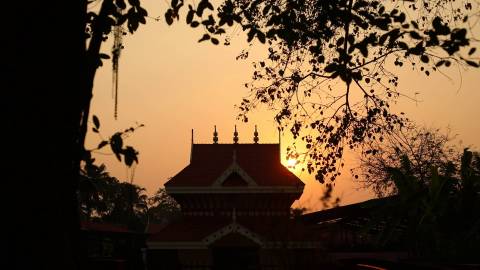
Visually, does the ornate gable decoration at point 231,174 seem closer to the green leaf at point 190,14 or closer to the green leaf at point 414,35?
the green leaf at point 190,14

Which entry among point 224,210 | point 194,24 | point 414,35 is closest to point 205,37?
point 194,24

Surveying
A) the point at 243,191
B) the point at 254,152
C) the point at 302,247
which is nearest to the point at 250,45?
the point at 302,247

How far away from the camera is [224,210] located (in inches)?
983

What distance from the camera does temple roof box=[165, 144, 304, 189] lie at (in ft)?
81.7

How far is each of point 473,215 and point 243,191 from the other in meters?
11.9

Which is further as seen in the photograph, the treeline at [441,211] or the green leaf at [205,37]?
the treeline at [441,211]

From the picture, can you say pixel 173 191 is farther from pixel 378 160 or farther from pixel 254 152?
pixel 378 160

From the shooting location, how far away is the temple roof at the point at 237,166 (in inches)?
980

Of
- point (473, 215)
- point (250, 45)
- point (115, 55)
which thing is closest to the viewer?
point (115, 55)

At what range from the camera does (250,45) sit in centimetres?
1062

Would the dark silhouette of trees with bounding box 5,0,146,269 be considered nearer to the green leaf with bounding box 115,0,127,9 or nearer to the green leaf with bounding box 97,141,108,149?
the green leaf with bounding box 97,141,108,149

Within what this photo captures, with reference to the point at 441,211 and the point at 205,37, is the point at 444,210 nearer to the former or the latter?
the point at 441,211

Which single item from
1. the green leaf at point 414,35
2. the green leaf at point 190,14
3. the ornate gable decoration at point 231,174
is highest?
the green leaf at point 190,14

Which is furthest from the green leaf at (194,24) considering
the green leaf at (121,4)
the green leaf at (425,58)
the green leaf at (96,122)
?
the green leaf at (96,122)
